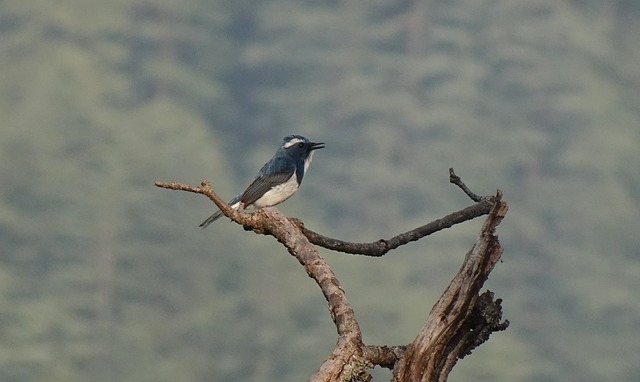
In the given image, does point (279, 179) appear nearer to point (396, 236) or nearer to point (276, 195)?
point (276, 195)

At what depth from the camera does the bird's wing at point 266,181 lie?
12.9 metres

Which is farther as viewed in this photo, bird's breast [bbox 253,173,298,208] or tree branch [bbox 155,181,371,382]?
bird's breast [bbox 253,173,298,208]

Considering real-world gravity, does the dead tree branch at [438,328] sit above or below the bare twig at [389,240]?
below

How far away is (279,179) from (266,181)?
111 millimetres

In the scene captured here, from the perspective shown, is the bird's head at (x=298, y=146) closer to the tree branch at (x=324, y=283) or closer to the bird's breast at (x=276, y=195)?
the bird's breast at (x=276, y=195)

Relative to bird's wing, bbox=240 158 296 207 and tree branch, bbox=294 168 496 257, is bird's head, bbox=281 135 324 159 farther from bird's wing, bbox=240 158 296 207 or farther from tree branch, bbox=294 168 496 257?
tree branch, bbox=294 168 496 257

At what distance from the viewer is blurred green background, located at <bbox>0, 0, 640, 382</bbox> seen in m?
90.8

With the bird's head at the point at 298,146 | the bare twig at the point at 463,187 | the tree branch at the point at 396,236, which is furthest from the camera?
the bird's head at the point at 298,146

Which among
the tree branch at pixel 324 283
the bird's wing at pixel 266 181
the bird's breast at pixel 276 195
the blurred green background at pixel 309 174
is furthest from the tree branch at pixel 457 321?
the blurred green background at pixel 309 174

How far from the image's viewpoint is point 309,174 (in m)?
116

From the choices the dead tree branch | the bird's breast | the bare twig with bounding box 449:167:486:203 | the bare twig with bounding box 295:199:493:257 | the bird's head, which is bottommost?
the dead tree branch

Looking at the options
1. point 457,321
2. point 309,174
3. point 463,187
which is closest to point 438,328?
point 457,321

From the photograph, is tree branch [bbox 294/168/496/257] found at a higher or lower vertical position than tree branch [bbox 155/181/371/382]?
higher

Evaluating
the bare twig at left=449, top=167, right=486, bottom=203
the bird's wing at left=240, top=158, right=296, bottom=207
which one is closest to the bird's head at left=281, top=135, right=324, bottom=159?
the bird's wing at left=240, top=158, right=296, bottom=207
